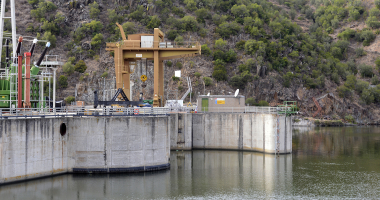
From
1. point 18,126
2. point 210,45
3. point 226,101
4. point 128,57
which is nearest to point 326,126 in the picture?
point 210,45

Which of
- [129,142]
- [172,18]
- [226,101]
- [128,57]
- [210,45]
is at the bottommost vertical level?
[129,142]

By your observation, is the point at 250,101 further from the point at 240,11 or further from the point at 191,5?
the point at 191,5

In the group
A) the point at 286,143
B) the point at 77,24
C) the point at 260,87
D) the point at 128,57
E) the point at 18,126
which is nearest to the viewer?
the point at 18,126

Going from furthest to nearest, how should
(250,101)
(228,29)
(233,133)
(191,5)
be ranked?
(191,5)
(228,29)
(250,101)
(233,133)

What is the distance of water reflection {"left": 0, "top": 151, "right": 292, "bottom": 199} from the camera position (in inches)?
1227

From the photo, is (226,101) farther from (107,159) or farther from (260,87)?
(260,87)

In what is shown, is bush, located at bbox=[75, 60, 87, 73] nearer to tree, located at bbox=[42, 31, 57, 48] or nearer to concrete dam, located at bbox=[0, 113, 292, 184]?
tree, located at bbox=[42, 31, 57, 48]

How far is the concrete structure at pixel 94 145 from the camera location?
32.9 meters

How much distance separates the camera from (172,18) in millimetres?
106375

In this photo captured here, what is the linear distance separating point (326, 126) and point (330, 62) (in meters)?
26.1

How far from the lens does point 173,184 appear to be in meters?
34.6

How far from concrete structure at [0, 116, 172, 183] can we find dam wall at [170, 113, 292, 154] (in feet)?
45.2

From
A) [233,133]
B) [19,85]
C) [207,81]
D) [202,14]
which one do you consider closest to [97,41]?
[207,81]

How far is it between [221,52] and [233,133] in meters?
48.7
